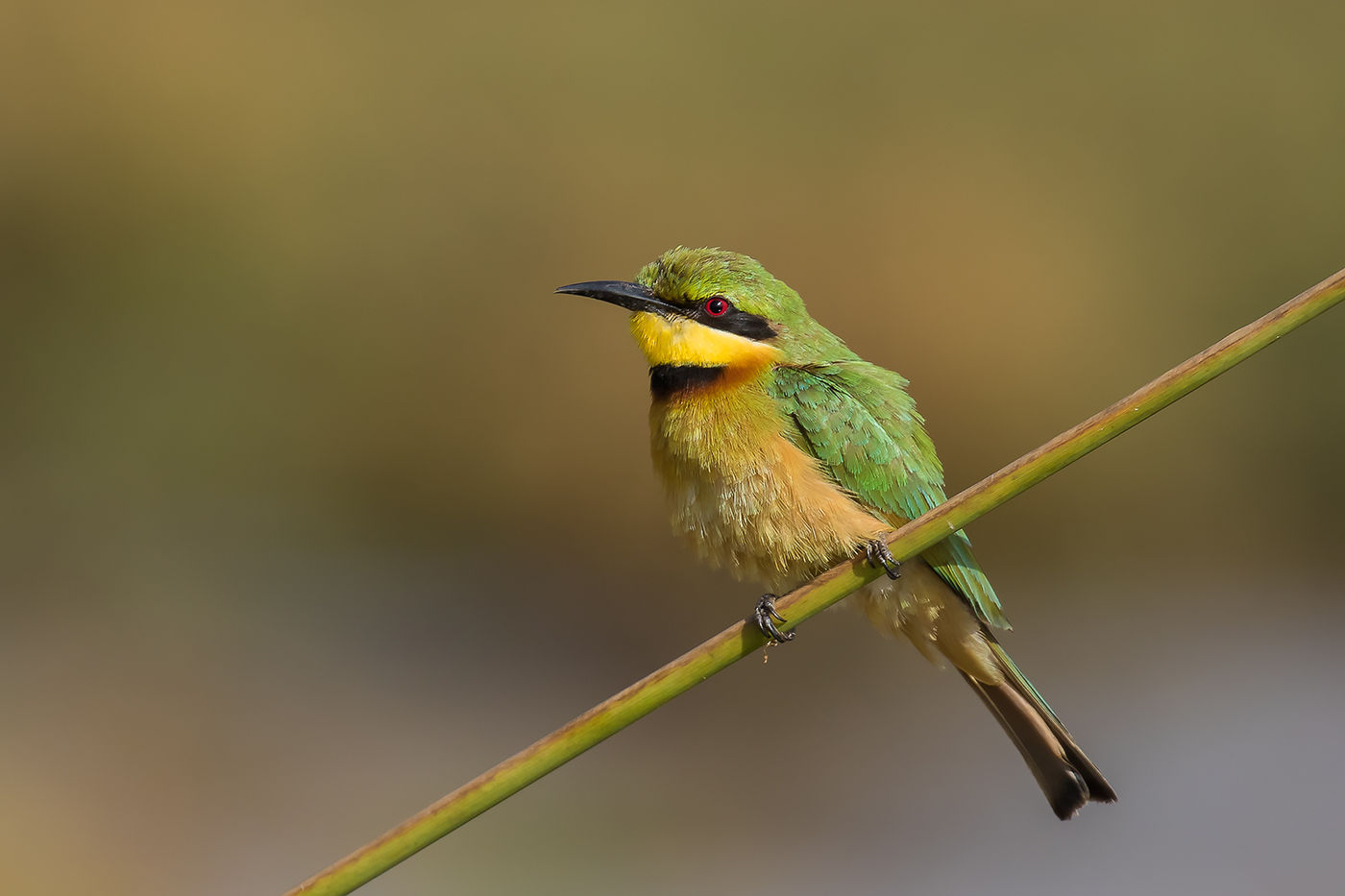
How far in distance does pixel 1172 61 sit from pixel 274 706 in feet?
17.6

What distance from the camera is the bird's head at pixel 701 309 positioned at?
2727mm

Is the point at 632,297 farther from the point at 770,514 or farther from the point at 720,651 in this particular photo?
the point at 720,651

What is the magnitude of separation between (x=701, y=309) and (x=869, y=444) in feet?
1.51

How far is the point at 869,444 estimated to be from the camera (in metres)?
2.68

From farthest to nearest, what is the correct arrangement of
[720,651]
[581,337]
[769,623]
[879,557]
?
[581,337] < [769,623] < [879,557] < [720,651]

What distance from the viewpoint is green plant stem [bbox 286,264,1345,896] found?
4.46ft

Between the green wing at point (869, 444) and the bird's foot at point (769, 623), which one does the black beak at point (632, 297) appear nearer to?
the green wing at point (869, 444)

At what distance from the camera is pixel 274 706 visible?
5.89 m

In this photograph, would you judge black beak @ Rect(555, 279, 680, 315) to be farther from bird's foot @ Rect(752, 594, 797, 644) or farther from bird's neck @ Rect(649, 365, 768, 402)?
bird's foot @ Rect(752, 594, 797, 644)

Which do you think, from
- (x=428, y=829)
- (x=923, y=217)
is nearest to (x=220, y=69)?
(x=923, y=217)

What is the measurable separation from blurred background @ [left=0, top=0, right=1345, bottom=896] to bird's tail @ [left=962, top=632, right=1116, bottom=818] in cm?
292

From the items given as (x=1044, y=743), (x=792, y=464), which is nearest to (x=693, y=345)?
(x=792, y=464)

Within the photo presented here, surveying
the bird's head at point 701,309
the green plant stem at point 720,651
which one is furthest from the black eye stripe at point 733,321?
the green plant stem at point 720,651

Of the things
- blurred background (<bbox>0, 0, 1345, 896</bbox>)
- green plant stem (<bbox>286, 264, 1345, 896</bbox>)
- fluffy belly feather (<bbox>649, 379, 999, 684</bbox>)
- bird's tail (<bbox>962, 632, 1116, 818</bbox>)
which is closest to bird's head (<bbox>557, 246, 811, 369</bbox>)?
fluffy belly feather (<bbox>649, 379, 999, 684</bbox>)
